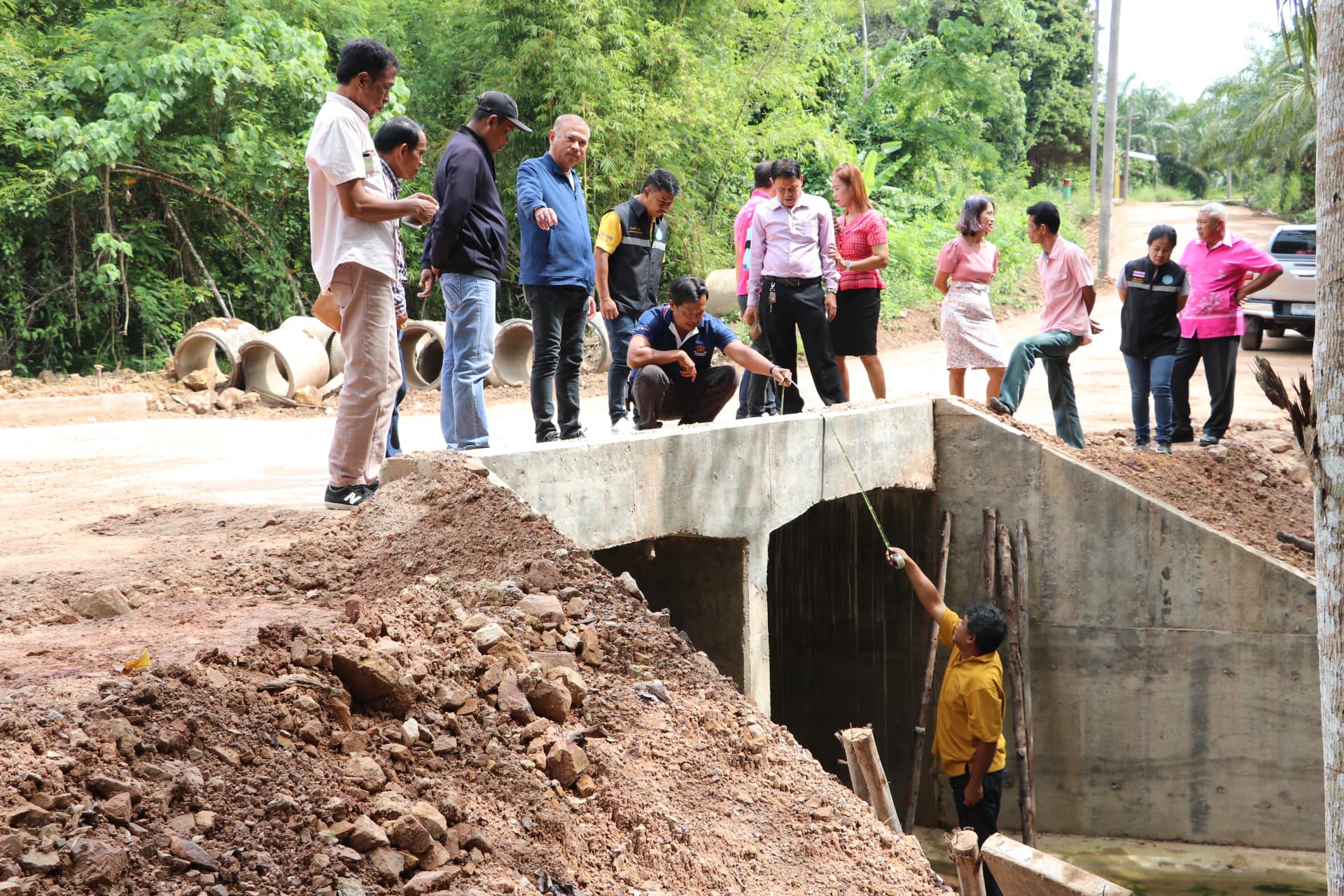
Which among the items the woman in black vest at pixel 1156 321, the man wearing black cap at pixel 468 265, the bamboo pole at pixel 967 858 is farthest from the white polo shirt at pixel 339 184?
the woman in black vest at pixel 1156 321

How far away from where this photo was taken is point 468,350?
5.79 m

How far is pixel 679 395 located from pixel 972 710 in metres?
2.52

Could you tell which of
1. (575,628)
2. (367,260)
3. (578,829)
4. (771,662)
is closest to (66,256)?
(771,662)

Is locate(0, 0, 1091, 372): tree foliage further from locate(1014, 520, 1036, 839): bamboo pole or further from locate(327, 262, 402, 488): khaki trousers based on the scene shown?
locate(327, 262, 402, 488): khaki trousers

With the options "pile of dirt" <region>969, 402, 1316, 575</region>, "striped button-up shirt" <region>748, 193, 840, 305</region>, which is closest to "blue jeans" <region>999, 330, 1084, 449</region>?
"pile of dirt" <region>969, 402, 1316, 575</region>

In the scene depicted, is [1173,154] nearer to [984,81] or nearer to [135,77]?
[984,81]

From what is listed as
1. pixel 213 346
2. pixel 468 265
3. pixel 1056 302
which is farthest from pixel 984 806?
pixel 213 346

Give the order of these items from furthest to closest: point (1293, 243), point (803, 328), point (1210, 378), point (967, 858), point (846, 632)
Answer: point (1293, 243), point (846, 632), point (1210, 378), point (803, 328), point (967, 858)

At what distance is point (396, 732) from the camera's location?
11.4 feet

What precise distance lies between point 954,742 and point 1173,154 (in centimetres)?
6323

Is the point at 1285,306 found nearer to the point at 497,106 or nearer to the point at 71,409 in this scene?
the point at 497,106

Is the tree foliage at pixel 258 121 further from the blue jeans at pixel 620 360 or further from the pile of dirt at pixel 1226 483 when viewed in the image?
the pile of dirt at pixel 1226 483

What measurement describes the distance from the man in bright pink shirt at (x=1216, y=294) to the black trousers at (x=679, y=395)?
12.3 feet

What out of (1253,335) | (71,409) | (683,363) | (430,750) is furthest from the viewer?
(1253,335)
